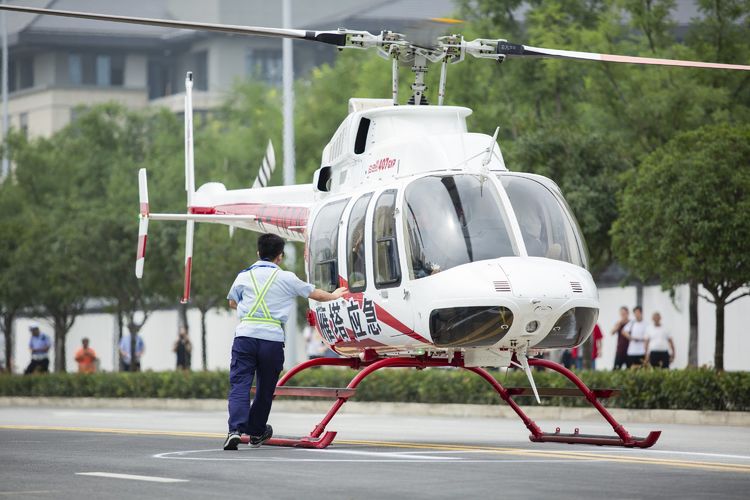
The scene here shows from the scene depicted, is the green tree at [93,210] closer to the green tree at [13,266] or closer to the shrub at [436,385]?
the green tree at [13,266]

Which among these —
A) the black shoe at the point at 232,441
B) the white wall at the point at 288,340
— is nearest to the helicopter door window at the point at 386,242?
the black shoe at the point at 232,441

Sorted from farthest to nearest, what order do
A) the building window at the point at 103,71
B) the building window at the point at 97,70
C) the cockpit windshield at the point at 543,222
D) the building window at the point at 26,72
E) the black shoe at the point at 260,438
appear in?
the building window at the point at 26,72 < the building window at the point at 103,71 < the building window at the point at 97,70 < the black shoe at the point at 260,438 < the cockpit windshield at the point at 543,222

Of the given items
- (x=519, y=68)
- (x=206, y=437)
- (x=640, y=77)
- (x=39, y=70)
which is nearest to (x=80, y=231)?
(x=519, y=68)

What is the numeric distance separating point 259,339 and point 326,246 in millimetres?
2015

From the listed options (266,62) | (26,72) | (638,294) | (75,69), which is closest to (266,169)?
(638,294)

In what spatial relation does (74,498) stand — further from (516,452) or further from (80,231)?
(80,231)

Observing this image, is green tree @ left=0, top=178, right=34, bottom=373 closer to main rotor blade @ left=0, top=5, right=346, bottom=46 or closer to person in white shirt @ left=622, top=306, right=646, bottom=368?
person in white shirt @ left=622, top=306, right=646, bottom=368

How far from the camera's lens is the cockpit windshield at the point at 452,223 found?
43.1ft

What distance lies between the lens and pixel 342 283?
14500 mm

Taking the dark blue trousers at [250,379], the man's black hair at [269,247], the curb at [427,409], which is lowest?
the curb at [427,409]

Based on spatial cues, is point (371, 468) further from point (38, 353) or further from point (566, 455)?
point (38, 353)

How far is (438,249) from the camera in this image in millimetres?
13266

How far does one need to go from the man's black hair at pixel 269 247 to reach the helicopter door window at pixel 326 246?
1.17m

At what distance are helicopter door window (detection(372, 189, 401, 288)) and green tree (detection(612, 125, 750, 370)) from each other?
30.1 feet
